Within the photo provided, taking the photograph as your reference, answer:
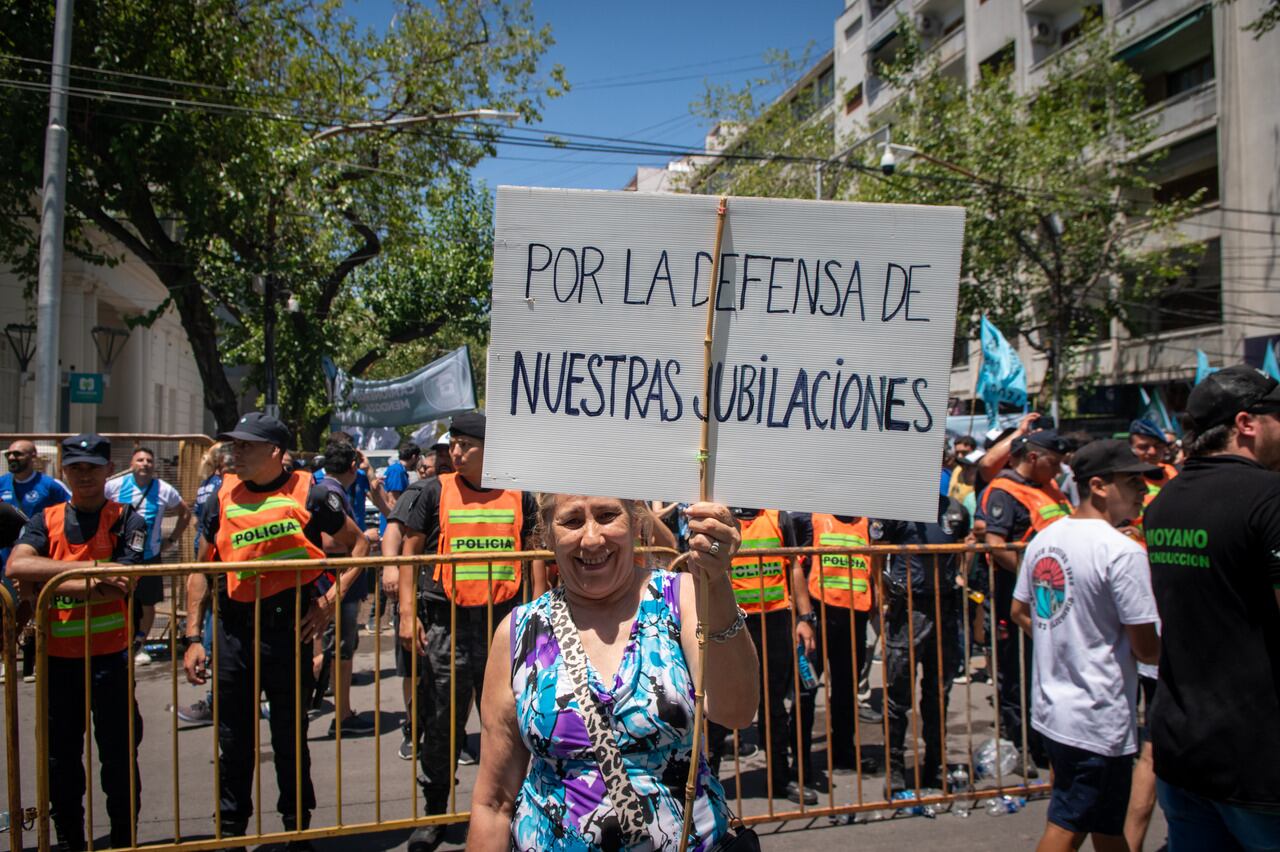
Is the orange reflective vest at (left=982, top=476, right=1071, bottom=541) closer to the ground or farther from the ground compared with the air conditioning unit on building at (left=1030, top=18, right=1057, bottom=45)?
closer to the ground

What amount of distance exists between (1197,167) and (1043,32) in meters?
7.43

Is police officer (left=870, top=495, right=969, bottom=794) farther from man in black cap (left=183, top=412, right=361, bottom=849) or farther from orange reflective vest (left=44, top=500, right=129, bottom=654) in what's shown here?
orange reflective vest (left=44, top=500, right=129, bottom=654)

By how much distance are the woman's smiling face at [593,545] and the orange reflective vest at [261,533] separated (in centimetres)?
239

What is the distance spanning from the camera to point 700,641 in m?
2.14

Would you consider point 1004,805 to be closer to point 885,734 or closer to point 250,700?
point 885,734

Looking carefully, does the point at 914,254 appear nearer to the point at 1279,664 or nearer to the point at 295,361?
the point at 1279,664

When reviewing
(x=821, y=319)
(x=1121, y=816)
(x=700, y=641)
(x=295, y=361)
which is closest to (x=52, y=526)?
(x=700, y=641)

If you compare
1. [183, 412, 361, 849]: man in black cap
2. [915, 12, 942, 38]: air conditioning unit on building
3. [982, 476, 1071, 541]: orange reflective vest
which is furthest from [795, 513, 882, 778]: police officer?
[915, 12, 942, 38]: air conditioning unit on building

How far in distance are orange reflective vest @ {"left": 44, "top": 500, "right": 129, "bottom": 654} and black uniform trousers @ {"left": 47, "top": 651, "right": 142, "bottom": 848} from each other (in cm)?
5

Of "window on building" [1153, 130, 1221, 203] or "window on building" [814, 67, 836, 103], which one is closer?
"window on building" [1153, 130, 1221, 203]

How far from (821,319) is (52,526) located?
13.0 feet

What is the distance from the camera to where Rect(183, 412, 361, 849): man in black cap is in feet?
13.9

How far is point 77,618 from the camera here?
404 centimetres

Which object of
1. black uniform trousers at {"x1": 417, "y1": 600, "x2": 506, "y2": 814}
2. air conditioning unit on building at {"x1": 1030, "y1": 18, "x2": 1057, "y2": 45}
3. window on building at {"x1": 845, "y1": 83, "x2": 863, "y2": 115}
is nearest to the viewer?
black uniform trousers at {"x1": 417, "y1": 600, "x2": 506, "y2": 814}
